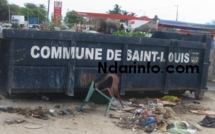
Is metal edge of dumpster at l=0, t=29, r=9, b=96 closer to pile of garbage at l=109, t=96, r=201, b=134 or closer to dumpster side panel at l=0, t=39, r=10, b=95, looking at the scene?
dumpster side panel at l=0, t=39, r=10, b=95

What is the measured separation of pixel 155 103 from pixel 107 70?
1.21m

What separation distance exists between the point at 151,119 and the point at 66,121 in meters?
1.45

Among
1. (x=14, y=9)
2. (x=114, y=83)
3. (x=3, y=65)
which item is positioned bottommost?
(x=114, y=83)

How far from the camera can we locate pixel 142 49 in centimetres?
725

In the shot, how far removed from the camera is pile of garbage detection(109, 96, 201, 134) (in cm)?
565

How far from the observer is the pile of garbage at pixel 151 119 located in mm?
5648

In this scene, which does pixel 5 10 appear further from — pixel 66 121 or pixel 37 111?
pixel 66 121

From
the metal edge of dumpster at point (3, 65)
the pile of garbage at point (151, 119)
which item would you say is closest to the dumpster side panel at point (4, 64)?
the metal edge of dumpster at point (3, 65)

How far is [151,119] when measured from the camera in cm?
580

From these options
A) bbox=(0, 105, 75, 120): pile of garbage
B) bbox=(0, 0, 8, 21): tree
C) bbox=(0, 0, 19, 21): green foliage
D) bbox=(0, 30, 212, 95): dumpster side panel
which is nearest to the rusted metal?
bbox=(0, 30, 212, 95): dumpster side panel

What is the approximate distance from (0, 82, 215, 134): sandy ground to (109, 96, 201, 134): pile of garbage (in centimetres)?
14

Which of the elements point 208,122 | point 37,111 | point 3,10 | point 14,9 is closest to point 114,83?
point 37,111

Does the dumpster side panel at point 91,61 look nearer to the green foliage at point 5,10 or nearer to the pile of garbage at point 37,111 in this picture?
the pile of garbage at point 37,111

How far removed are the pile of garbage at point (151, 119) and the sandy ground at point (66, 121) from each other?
5.4 inches
